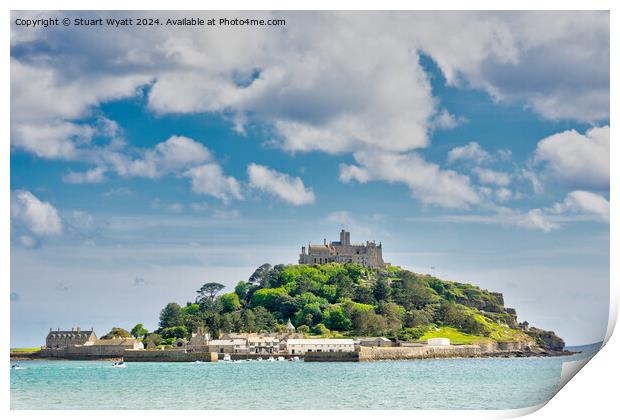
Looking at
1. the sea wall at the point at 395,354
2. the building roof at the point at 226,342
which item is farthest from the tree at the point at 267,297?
the sea wall at the point at 395,354

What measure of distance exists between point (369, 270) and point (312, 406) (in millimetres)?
27191

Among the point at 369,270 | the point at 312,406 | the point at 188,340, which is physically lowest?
the point at 312,406

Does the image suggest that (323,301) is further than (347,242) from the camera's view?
No

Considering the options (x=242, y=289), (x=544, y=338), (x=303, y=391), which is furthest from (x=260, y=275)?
(x=303, y=391)

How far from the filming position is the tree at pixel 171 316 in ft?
111

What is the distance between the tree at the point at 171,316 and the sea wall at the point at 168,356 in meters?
2.79

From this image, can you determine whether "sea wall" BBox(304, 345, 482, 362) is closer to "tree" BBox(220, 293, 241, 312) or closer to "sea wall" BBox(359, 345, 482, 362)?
"sea wall" BBox(359, 345, 482, 362)

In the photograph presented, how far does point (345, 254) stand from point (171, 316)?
9.42m

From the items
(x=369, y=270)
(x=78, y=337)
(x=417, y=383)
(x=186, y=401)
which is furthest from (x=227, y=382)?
(x=369, y=270)

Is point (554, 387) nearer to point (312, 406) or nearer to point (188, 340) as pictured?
point (312, 406)

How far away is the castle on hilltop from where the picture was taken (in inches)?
1601

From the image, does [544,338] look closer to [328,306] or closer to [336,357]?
[328,306]

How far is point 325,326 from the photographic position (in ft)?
110
